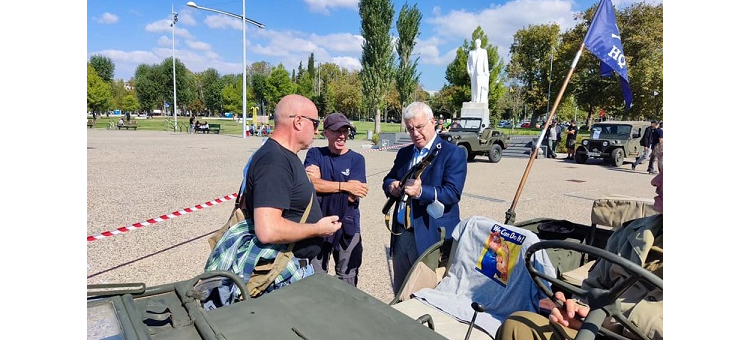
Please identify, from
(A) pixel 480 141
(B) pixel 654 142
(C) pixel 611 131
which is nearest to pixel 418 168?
(A) pixel 480 141

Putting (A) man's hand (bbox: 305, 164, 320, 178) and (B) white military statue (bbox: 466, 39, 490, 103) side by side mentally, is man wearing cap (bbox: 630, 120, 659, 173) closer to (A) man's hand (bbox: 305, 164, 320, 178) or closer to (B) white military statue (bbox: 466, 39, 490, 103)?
(B) white military statue (bbox: 466, 39, 490, 103)

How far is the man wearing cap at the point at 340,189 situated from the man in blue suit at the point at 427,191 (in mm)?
336

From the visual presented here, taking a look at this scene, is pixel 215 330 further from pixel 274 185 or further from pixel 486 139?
pixel 486 139

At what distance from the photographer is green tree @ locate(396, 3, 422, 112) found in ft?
119

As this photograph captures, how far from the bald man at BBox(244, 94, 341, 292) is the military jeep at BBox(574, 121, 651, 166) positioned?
633 inches

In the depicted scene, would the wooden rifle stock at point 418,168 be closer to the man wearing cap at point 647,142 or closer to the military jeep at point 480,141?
the military jeep at point 480,141

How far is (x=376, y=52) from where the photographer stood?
3447 cm

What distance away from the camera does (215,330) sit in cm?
134

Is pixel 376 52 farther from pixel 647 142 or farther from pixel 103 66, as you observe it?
pixel 103 66

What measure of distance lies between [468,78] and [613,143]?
87.6 feet

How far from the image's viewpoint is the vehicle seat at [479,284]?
96.8 inches
